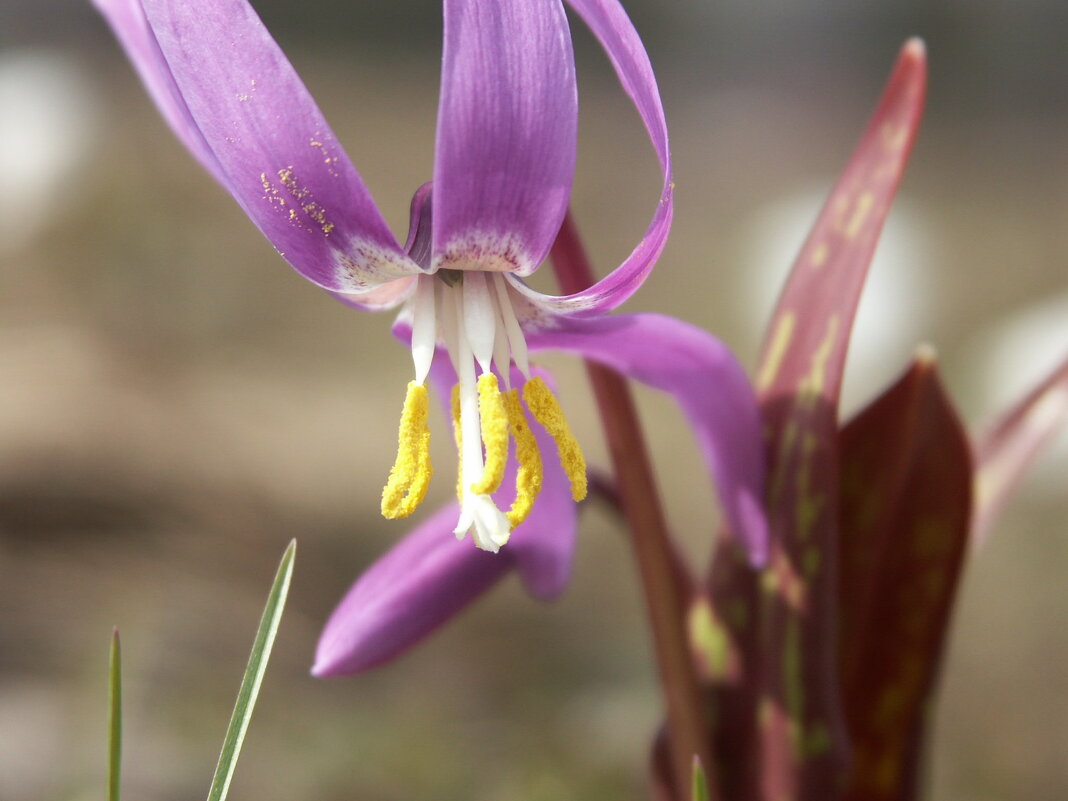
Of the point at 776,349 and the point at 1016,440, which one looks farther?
the point at 1016,440

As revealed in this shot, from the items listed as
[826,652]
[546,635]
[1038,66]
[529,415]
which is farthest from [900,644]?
[1038,66]

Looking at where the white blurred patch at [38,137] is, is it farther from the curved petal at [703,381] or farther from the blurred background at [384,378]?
the curved petal at [703,381]

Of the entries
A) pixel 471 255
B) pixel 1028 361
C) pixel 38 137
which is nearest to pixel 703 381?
pixel 471 255

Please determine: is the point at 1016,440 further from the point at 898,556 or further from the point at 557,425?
the point at 557,425

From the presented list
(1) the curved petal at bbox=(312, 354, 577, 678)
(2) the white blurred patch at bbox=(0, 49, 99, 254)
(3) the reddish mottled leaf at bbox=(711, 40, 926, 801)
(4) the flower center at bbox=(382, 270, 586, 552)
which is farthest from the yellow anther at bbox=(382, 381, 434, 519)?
(2) the white blurred patch at bbox=(0, 49, 99, 254)

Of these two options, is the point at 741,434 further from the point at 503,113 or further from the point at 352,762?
the point at 352,762

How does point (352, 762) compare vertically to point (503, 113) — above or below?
below
